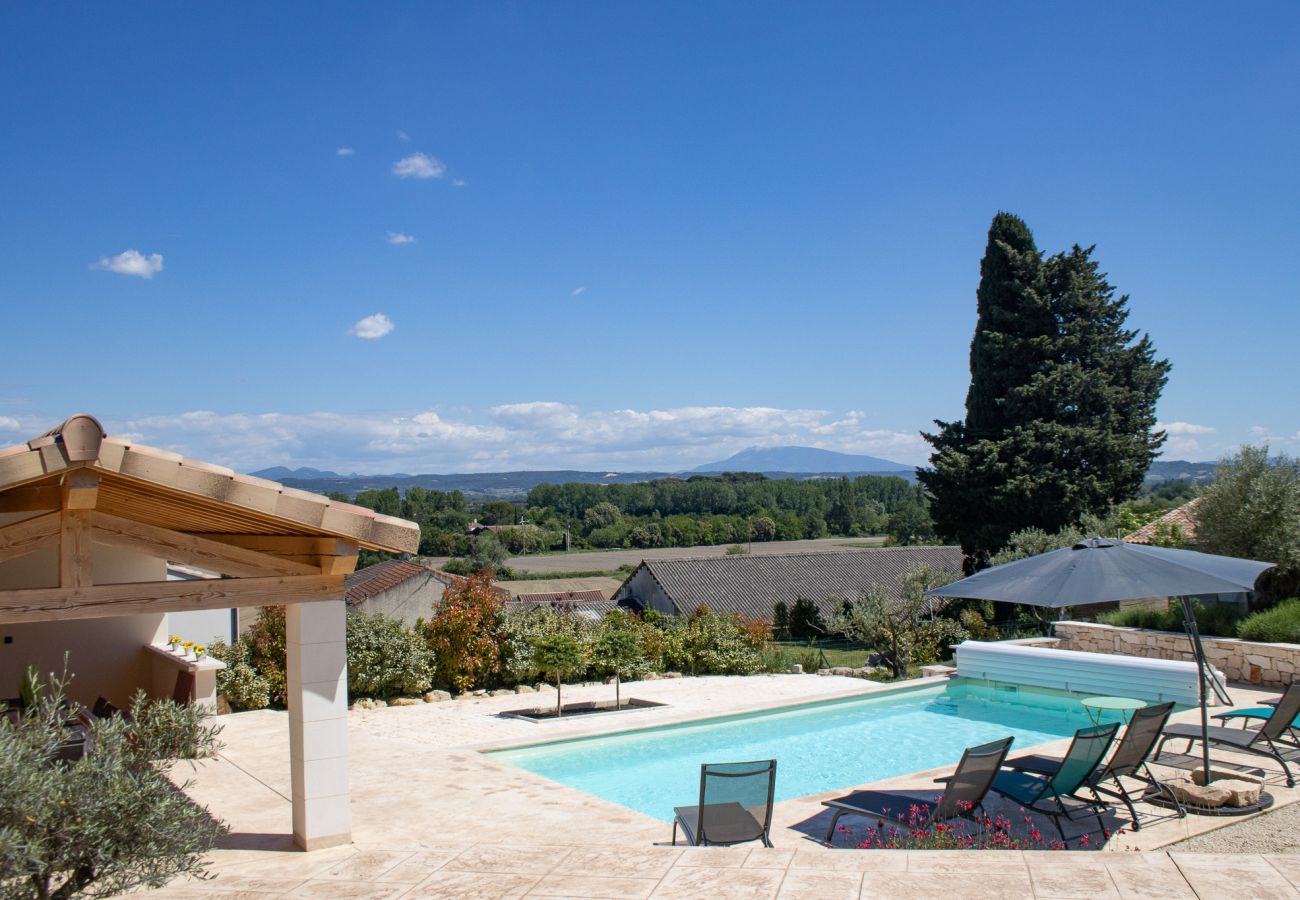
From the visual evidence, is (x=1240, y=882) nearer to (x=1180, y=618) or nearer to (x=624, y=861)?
(x=624, y=861)

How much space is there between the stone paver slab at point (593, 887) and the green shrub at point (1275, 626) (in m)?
12.7

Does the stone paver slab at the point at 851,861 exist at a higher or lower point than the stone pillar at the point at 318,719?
lower

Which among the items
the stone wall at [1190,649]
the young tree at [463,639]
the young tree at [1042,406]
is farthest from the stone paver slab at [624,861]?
the young tree at [1042,406]

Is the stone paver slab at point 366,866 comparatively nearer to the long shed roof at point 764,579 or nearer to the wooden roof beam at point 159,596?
the wooden roof beam at point 159,596

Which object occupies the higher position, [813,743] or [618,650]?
[618,650]

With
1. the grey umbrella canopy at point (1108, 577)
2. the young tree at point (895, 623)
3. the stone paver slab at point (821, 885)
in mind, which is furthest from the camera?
the young tree at point (895, 623)

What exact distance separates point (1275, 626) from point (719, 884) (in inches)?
496

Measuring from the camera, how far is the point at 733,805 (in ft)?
21.9

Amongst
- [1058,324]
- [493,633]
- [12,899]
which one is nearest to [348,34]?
[493,633]

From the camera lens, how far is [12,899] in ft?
12.9

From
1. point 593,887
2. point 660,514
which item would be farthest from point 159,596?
point 660,514

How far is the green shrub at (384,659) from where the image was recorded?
14.7m

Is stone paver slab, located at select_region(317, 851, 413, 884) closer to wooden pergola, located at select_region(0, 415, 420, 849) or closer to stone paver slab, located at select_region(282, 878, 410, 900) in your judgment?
stone paver slab, located at select_region(282, 878, 410, 900)

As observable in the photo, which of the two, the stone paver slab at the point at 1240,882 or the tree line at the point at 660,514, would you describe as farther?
the tree line at the point at 660,514
